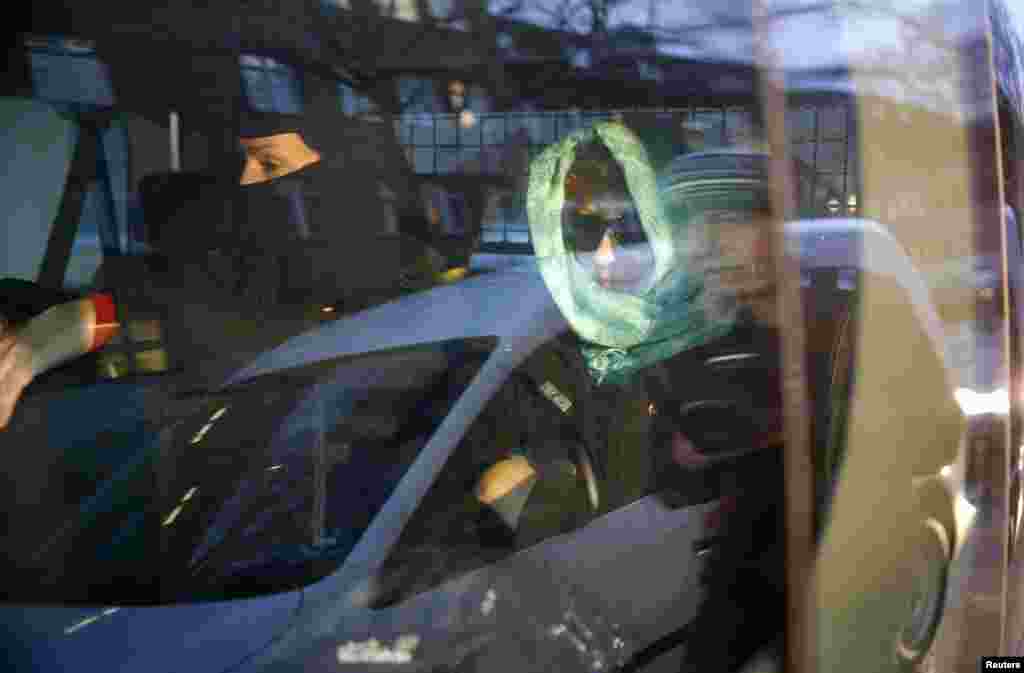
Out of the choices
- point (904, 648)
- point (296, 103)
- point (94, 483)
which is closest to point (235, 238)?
point (296, 103)

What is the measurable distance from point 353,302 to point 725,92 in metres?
0.84

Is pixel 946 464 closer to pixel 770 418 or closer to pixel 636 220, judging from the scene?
pixel 770 418

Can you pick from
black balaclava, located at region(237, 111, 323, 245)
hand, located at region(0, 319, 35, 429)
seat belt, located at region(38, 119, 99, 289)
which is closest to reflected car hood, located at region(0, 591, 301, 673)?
hand, located at region(0, 319, 35, 429)

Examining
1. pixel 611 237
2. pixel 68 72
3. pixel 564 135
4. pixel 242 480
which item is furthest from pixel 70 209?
pixel 611 237

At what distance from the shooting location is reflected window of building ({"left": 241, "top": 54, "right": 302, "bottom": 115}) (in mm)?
1668

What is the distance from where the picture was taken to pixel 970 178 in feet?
7.57

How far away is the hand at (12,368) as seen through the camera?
1.50m

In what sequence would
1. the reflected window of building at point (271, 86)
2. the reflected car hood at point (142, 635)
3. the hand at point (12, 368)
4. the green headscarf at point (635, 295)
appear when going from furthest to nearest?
the green headscarf at point (635, 295), the reflected window of building at point (271, 86), the hand at point (12, 368), the reflected car hood at point (142, 635)

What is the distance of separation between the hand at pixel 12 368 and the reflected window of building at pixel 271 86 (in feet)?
1.89

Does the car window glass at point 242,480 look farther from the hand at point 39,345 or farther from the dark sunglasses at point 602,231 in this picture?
the dark sunglasses at point 602,231

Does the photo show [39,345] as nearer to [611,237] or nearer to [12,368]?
[12,368]

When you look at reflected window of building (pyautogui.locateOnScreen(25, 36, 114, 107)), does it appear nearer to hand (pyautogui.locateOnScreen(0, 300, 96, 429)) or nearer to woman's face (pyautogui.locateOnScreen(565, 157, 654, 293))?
hand (pyautogui.locateOnScreen(0, 300, 96, 429))

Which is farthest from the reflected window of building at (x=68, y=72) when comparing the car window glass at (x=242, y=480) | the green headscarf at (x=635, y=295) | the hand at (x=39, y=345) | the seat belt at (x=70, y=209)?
the green headscarf at (x=635, y=295)

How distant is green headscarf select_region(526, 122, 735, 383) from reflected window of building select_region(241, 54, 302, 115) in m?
A: 0.52
